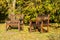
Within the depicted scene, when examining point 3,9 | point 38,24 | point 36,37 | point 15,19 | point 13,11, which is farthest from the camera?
point 3,9

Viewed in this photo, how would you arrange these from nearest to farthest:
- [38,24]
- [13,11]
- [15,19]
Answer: [38,24] < [15,19] < [13,11]

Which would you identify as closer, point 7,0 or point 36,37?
point 36,37

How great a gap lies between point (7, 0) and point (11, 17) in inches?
63.9

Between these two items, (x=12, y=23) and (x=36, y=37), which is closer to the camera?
(x=36, y=37)

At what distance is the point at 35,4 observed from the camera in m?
13.0

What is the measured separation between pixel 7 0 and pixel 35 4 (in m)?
2.15

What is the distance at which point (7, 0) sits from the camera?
14008 millimetres

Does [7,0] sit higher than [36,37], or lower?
higher

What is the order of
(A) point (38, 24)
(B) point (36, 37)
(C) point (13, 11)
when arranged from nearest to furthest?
(B) point (36, 37), (A) point (38, 24), (C) point (13, 11)

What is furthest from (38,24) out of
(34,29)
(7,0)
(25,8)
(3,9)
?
(3,9)

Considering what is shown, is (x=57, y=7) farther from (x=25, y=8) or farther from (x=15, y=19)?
(x=15, y=19)

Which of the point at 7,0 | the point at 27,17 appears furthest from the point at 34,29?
the point at 7,0

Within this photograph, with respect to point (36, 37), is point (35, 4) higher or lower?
higher

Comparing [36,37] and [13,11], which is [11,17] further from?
[36,37]
